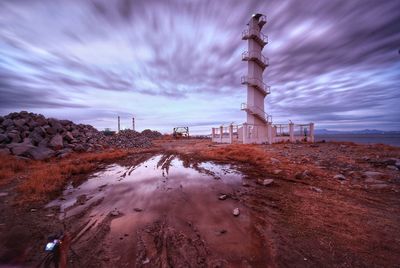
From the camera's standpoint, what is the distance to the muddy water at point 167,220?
11.1 feet

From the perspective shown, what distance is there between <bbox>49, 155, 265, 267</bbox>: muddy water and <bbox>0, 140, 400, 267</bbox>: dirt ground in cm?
2

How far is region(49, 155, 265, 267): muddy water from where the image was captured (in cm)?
338

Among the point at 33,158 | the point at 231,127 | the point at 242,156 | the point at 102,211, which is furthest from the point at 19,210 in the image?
the point at 231,127

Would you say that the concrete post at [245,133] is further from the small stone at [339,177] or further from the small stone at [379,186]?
the small stone at [379,186]

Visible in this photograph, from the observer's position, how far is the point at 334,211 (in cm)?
492

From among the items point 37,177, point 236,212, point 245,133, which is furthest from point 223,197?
point 245,133

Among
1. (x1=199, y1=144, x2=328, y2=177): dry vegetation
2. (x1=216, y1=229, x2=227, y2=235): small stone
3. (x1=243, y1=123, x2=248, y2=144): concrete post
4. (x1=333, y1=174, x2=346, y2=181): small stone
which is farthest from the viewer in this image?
(x1=243, y1=123, x2=248, y2=144): concrete post

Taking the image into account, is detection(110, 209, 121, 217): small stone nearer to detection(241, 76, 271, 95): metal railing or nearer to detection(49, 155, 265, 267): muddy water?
detection(49, 155, 265, 267): muddy water

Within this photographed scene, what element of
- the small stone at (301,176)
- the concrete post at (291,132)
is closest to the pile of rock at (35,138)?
the small stone at (301,176)

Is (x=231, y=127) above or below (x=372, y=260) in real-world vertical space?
above

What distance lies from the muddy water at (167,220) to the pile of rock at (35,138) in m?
8.10

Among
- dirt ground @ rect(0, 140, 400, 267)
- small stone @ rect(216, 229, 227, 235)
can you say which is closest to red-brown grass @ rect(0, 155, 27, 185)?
dirt ground @ rect(0, 140, 400, 267)

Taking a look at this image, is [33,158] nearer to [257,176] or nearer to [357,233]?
[257,176]

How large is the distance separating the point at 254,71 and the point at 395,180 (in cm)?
2203
